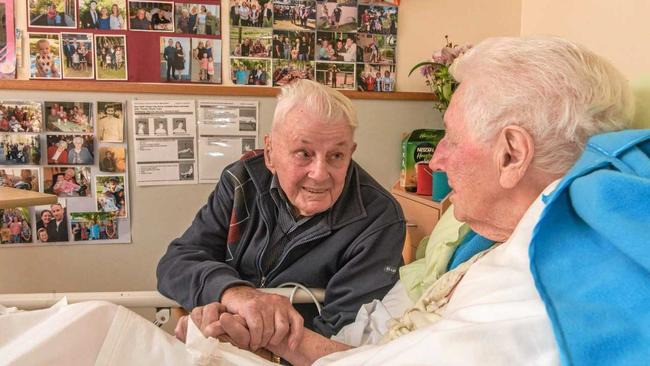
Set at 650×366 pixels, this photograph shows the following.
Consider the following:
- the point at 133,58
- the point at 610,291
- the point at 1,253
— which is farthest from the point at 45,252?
the point at 610,291

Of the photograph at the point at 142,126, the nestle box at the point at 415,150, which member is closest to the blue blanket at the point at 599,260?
the nestle box at the point at 415,150

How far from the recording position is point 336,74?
7.34 feet

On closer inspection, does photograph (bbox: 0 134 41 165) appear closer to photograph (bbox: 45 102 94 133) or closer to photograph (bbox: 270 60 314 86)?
photograph (bbox: 45 102 94 133)

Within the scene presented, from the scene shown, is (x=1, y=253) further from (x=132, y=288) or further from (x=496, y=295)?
(x=496, y=295)

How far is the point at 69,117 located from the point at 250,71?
70cm

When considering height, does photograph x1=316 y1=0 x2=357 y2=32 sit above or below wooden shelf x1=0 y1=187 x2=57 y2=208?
above

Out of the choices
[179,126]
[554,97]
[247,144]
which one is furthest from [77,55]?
[554,97]

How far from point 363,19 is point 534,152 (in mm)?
1634

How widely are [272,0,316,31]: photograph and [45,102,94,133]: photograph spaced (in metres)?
0.80

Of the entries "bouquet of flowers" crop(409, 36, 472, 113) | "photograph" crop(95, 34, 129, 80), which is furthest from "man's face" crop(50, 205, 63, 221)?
"bouquet of flowers" crop(409, 36, 472, 113)

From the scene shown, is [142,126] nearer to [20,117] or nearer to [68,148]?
[68,148]

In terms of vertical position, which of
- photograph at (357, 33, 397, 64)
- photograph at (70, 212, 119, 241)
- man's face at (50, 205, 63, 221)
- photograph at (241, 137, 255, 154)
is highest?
photograph at (357, 33, 397, 64)

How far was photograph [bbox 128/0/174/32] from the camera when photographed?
6.73 ft

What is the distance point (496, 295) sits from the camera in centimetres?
56
